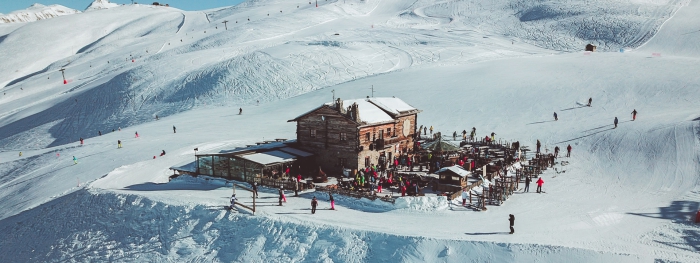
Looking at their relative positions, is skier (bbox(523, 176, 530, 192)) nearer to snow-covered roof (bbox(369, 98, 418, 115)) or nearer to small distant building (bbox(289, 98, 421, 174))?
small distant building (bbox(289, 98, 421, 174))

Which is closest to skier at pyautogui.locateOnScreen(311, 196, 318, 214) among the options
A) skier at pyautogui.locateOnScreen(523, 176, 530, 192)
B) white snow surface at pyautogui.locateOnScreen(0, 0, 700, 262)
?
white snow surface at pyautogui.locateOnScreen(0, 0, 700, 262)

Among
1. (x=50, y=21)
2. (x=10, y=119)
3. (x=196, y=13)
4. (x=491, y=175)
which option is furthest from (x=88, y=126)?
(x=50, y=21)

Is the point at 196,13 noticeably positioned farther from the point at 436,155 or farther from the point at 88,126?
the point at 436,155

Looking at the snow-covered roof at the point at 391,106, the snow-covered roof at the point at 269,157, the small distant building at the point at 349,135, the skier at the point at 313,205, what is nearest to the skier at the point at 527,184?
the small distant building at the point at 349,135

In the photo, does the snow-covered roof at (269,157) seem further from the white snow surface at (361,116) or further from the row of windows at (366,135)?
the row of windows at (366,135)

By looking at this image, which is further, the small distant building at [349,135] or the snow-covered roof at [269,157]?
the small distant building at [349,135]

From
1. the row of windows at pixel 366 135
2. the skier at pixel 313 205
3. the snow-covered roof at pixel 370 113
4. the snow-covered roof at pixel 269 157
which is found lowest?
the skier at pixel 313 205

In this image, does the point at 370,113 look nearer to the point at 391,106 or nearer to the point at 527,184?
the point at 391,106

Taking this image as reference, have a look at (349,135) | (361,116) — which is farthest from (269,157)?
(361,116)
